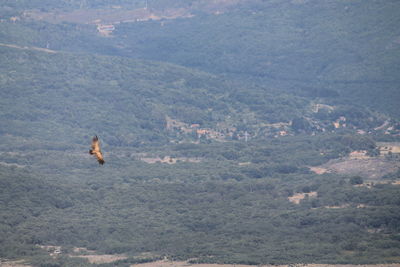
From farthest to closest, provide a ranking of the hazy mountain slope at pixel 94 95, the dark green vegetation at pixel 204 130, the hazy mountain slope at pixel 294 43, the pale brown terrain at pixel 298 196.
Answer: the hazy mountain slope at pixel 294 43 < the hazy mountain slope at pixel 94 95 < the pale brown terrain at pixel 298 196 < the dark green vegetation at pixel 204 130

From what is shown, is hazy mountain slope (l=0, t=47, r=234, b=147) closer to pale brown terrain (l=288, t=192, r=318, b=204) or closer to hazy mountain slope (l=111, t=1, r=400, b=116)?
hazy mountain slope (l=111, t=1, r=400, b=116)

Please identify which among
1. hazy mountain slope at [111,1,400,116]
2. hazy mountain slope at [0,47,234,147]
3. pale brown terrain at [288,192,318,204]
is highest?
hazy mountain slope at [111,1,400,116]

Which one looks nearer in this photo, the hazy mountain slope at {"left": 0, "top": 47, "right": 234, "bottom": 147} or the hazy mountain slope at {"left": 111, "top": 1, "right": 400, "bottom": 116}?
the hazy mountain slope at {"left": 0, "top": 47, "right": 234, "bottom": 147}

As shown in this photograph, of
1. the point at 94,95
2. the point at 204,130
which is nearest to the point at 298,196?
the point at 204,130

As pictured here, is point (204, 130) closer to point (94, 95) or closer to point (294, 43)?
point (94, 95)

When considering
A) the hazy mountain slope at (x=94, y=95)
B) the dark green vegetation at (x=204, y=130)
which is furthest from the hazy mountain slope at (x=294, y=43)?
the hazy mountain slope at (x=94, y=95)

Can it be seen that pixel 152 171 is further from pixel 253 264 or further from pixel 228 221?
pixel 253 264

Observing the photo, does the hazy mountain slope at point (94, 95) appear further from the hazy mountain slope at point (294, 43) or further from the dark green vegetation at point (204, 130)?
the hazy mountain slope at point (294, 43)

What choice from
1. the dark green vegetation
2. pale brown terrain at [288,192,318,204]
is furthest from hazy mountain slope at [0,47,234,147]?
pale brown terrain at [288,192,318,204]
